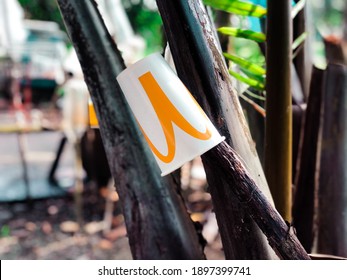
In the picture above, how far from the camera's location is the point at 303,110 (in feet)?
3.17

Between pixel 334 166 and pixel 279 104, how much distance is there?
0.20 metres

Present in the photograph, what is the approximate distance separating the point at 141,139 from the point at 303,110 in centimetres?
37

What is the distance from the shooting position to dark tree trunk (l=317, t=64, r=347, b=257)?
0.84m

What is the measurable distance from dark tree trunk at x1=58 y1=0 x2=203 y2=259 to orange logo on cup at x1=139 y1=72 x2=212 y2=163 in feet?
0.67

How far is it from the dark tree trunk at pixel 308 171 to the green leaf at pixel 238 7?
0.16m

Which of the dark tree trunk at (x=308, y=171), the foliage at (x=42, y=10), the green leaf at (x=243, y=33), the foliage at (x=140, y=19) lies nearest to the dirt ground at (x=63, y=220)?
the dark tree trunk at (x=308, y=171)

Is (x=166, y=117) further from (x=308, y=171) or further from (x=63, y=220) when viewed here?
(x=63, y=220)

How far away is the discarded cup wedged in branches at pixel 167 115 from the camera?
55cm

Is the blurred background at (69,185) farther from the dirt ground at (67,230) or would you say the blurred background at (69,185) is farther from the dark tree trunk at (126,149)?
the dark tree trunk at (126,149)

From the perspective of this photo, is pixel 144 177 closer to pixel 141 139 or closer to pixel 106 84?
pixel 141 139

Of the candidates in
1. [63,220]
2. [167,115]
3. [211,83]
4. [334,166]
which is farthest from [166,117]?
[63,220]

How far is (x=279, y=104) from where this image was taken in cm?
74

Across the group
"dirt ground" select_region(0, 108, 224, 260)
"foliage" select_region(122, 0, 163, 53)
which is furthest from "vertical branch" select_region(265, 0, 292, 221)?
"foliage" select_region(122, 0, 163, 53)

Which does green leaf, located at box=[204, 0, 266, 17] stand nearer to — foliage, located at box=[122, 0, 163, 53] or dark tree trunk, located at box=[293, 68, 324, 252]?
dark tree trunk, located at box=[293, 68, 324, 252]
